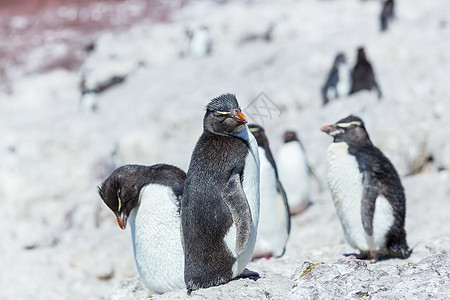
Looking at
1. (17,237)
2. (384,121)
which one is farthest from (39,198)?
(384,121)

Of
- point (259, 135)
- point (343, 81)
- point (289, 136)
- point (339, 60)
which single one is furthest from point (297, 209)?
point (339, 60)

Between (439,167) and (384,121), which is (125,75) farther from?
(439,167)

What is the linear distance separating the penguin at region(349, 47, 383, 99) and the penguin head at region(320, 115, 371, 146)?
667cm

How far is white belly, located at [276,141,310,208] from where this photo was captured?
7.58 m

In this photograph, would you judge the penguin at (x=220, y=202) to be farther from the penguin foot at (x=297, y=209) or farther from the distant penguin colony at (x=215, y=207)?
the penguin foot at (x=297, y=209)

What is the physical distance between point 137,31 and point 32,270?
23059mm

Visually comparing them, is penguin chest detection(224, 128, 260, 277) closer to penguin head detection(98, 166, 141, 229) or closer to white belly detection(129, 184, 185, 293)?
white belly detection(129, 184, 185, 293)

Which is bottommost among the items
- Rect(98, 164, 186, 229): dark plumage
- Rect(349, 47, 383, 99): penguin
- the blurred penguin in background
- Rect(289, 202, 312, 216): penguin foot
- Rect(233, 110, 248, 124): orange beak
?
Rect(289, 202, 312, 216): penguin foot

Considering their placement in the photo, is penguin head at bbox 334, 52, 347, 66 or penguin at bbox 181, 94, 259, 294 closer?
penguin at bbox 181, 94, 259, 294

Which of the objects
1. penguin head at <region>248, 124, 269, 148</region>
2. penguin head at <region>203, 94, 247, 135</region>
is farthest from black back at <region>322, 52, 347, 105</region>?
penguin head at <region>203, 94, 247, 135</region>

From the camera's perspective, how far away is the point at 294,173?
7602mm

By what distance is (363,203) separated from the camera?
4.26 m

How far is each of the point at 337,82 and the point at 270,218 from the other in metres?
7.56

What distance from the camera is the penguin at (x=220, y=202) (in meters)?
3.01
